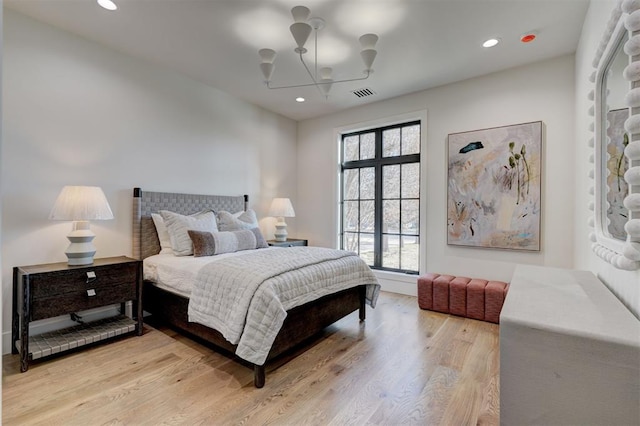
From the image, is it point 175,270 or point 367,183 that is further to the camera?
point 367,183

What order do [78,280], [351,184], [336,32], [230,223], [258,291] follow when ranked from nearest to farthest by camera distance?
1. [258,291]
2. [78,280]
3. [336,32]
4. [230,223]
5. [351,184]

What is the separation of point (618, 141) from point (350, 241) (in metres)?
3.62

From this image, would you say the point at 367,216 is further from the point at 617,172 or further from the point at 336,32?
the point at 617,172

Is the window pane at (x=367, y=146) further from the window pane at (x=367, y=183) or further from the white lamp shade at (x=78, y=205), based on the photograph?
the white lamp shade at (x=78, y=205)

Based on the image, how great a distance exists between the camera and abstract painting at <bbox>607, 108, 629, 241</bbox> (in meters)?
1.52

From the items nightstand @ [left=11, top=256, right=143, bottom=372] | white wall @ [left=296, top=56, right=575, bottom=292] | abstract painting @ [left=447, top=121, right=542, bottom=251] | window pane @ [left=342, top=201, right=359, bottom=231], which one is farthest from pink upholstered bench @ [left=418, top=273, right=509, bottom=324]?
nightstand @ [left=11, top=256, right=143, bottom=372]

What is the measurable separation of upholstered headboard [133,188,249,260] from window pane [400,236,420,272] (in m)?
2.75

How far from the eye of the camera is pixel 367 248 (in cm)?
479

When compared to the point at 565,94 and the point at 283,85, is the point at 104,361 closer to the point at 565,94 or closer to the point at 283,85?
the point at 283,85

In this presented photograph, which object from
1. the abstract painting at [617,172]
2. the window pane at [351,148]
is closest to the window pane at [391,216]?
the window pane at [351,148]

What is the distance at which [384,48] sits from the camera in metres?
3.02

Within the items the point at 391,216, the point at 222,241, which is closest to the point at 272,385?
the point at 222,241

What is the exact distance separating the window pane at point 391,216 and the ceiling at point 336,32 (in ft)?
5.46

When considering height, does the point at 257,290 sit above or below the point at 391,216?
below
